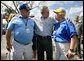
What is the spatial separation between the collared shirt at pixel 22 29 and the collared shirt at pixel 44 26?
0.41 m

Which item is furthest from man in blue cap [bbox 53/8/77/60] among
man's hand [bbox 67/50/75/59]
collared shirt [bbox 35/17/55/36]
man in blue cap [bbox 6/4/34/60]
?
man in blue cap [bbox 6/4/34/60]

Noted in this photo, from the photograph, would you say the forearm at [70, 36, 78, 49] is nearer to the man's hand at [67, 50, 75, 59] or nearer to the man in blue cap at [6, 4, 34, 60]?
the man's hand at [67, 50, 75, 59]

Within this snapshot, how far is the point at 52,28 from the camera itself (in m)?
8.69

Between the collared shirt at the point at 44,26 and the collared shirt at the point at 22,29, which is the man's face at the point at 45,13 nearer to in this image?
the collared shirt at the point at 44,26

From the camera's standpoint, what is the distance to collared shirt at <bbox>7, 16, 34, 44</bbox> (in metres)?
8.19

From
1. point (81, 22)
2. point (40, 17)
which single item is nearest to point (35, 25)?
point (40, 17)

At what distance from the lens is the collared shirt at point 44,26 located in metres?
8.64

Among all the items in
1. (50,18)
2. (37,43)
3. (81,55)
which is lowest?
(81,55)

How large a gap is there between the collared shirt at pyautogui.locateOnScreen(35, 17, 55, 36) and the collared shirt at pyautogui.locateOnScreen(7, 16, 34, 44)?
0.41 metres

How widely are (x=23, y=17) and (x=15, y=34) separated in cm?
43

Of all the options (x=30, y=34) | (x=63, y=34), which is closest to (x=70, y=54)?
(x=63, y=34)

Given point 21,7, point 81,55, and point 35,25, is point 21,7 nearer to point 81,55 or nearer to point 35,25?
point 35,25

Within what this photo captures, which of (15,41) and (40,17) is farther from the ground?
(40,17)

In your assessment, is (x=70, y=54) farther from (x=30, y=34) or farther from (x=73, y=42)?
(x=30, y=34)
